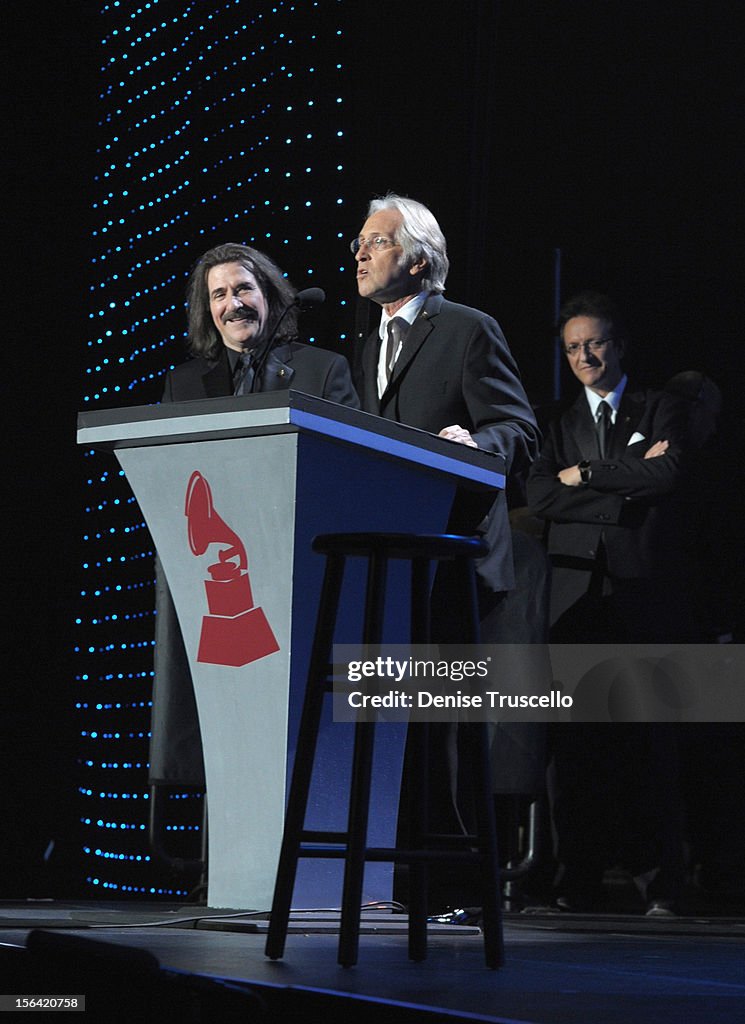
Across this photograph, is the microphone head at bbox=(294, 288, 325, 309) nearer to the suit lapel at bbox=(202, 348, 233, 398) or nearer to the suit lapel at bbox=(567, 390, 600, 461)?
the suit lapel at bbox=(202, 348, 233, 398)

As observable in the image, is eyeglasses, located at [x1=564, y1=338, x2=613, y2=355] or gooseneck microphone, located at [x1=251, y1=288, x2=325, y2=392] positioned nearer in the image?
gooseneck microphone, located at [x1=251, y1=288, x2=325, y2=392]

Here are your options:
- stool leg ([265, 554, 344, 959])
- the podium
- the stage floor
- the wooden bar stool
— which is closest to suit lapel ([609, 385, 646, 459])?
the podium

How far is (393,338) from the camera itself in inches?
116

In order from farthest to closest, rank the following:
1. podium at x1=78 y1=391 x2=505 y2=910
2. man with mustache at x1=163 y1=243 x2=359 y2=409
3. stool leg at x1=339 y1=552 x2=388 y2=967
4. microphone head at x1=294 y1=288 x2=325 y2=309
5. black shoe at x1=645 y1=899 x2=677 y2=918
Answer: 1. black shoe at x1=645 y1=899 x2=677 y2=918
2. man with mustache at x1=163 y1=243 x2=359 y2=409
3. microphone head at x1=294 y1=288 x2=325 y2=309
4. podium at x1=78 y1=391 x2=505 y2=910
5. stool leg at x1=339 y1=552 x2=388 y2=967

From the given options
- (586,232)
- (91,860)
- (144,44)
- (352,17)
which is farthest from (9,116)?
(91,860)

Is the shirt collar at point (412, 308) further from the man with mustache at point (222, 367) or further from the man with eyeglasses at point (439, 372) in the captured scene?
the man with mustache at point (222, 367)

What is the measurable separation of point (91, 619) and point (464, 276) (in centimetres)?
163

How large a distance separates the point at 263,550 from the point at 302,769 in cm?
53

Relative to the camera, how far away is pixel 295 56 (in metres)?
4.01

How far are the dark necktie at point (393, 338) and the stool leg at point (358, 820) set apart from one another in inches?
45.8

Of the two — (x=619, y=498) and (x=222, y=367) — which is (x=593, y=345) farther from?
(x=222, y=367)

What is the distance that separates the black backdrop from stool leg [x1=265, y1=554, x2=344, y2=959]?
248 centimetres

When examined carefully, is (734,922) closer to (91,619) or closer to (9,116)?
(91,619)

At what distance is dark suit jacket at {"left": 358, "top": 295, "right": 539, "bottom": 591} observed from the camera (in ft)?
9.18
